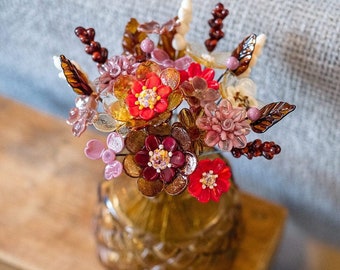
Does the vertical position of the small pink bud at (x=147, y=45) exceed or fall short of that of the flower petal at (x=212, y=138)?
it exceeds it

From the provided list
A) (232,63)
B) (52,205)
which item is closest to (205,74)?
(232,63)

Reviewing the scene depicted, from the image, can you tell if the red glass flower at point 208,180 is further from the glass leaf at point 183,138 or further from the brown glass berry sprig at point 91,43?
the brown glass berry sprig at point 91,43

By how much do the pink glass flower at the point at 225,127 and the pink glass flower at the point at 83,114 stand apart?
0.36 ft

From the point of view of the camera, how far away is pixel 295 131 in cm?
75

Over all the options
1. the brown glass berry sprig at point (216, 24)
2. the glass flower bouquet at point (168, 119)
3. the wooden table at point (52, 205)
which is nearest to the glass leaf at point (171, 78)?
the glass flower bouquet at point (168, 119)

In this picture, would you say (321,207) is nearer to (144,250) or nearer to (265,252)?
(265,252)

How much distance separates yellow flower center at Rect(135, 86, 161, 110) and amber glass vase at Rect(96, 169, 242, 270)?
19 centimetres

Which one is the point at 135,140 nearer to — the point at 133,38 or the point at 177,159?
the point at 177,159

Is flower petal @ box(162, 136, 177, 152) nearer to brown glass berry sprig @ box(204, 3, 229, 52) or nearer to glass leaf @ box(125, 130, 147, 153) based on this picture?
glass leaf @ box(125, 130, 147, 153)

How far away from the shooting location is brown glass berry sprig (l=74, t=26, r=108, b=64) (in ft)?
1.86

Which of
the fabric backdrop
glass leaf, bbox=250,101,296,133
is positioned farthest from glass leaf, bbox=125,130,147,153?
the fabric backdrop

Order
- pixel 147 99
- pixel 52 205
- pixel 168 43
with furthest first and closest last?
pixel 52 205
pixel 168 43
pixel 147 99

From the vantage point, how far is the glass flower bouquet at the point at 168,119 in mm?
527

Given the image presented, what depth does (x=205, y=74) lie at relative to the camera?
57 cm
